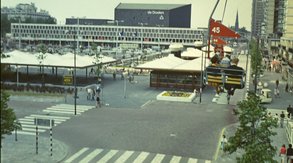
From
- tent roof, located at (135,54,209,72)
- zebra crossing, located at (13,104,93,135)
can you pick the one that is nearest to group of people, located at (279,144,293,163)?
zebra crossing, located at (13,104,93,135)

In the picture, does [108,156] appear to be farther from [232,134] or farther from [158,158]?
[232,134]

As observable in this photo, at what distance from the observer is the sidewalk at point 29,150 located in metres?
25.0

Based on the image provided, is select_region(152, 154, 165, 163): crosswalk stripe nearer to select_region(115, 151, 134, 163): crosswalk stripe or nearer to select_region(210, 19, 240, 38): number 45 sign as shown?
select_region(115, 151, 134, 163): crosswalk stripe

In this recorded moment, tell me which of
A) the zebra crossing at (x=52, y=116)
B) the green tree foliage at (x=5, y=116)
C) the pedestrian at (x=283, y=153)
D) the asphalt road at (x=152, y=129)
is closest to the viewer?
the green tree foliage at (x=5, y=116)

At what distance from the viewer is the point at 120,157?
26062mm

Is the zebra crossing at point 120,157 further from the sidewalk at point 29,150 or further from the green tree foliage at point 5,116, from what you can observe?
the green tree foliage at point 5,116

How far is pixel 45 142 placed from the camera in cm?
2933

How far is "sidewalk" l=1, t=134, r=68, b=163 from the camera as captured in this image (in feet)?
81.9

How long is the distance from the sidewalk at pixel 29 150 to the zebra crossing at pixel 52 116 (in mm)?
2388

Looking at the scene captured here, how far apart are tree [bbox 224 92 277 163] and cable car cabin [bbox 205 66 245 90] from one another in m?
3.02

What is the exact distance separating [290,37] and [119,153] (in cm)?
8599

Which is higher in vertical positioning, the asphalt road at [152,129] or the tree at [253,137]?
the tree at [253,137]

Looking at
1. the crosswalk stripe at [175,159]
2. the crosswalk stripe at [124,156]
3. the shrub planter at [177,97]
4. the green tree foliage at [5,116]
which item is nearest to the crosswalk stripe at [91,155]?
the crosswalk stripe at [124,156]

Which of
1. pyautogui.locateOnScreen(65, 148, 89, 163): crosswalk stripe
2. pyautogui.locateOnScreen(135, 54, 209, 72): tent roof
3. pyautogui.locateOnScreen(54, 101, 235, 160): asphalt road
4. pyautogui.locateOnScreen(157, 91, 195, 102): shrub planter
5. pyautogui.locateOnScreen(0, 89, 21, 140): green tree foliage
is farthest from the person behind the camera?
pyautogui.locateOnScreen(135, 54, 209, 72): tent roof
